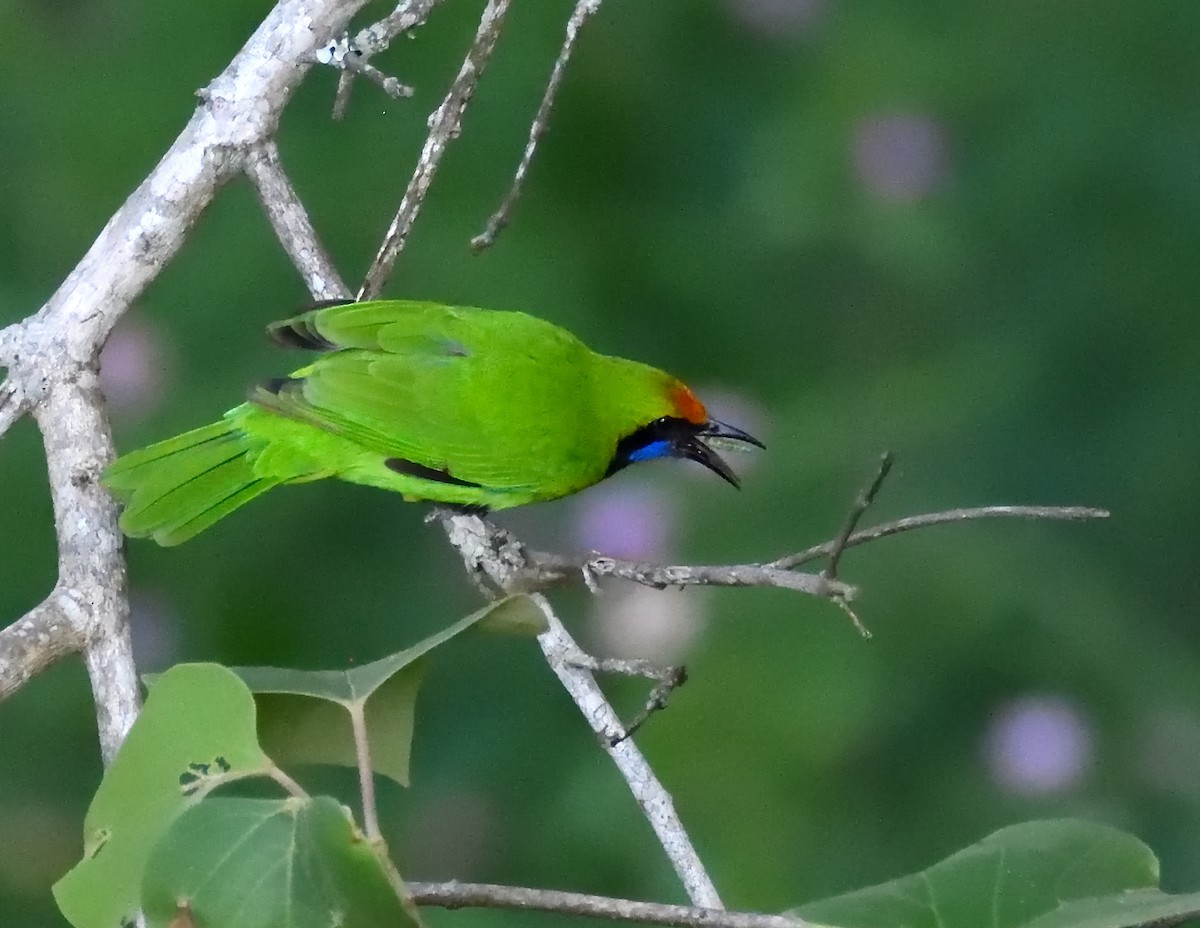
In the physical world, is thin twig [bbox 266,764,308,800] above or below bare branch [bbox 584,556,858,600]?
below

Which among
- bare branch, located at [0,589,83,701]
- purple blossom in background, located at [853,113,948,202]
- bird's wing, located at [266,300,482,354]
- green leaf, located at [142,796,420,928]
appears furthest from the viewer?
purple blossom in background, located at [853,113,948,202]

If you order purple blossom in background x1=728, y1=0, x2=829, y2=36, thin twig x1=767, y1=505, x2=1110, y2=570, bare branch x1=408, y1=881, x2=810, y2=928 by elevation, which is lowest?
bare branch x1=408, y1=881, x2=810, y2=928

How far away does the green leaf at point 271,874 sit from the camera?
902 mm

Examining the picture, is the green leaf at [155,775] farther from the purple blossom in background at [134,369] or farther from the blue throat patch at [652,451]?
the purple blossom in background at [134,369]

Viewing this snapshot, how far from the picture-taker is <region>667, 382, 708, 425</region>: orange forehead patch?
1994mm

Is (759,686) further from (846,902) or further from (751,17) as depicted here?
(751,17)

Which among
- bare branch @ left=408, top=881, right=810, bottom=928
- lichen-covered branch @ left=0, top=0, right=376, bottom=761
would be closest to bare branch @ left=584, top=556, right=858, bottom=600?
bare branch @ left=408, top=881, right=810, bottom=928

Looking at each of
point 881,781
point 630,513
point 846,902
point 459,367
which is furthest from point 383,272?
point 881,781

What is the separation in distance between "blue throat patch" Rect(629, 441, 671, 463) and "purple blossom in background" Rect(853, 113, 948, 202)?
3.42ft

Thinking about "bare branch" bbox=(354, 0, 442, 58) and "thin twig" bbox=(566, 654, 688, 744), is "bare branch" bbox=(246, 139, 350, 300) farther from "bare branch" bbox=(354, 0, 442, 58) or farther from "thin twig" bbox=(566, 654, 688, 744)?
"thin twig" bbox=(566, 654, 688, 744)

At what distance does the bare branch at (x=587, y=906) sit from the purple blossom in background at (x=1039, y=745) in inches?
64.8

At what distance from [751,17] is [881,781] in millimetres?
1671

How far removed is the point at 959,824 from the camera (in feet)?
8.16

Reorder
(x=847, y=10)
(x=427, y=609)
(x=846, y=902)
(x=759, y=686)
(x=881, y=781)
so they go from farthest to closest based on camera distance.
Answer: (x=847, y=10) < (x=427, y=609) < (x=881, y=781) < (x=759, y=686) < (x=846, y=902)
